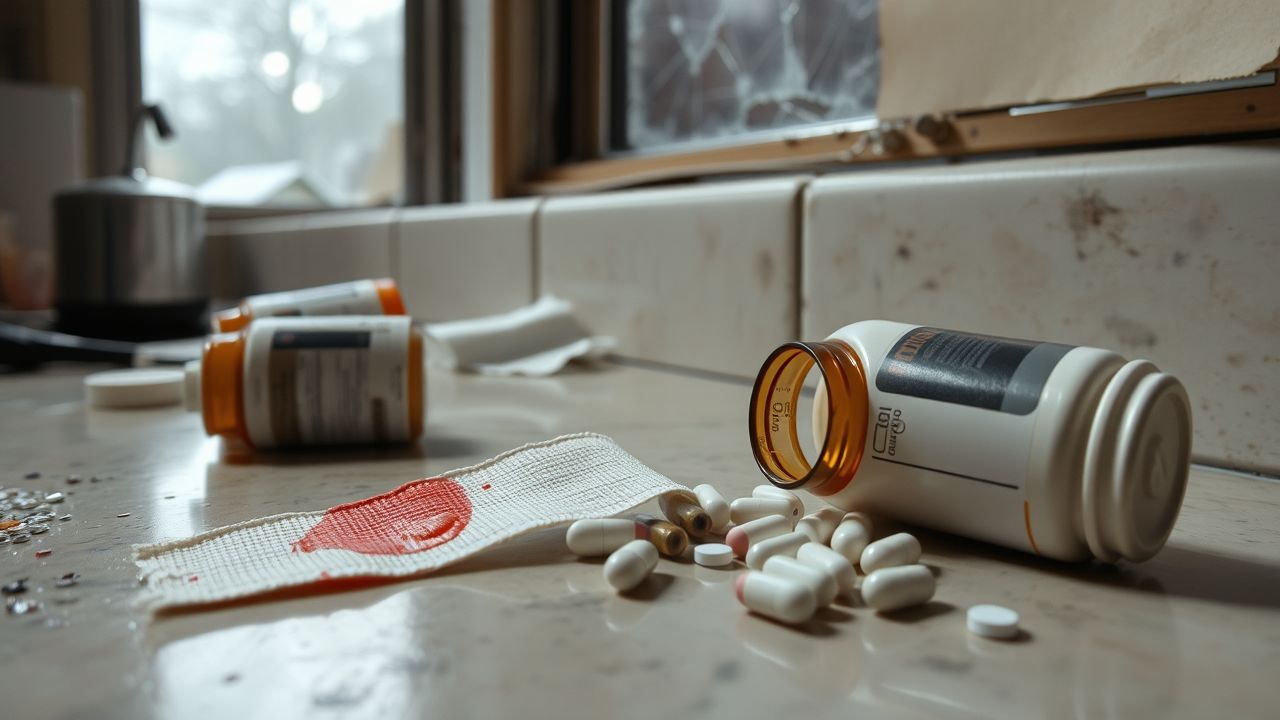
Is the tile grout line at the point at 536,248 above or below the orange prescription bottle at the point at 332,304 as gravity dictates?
above

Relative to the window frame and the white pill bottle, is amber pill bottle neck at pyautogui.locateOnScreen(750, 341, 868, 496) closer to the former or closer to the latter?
the white pill bottle

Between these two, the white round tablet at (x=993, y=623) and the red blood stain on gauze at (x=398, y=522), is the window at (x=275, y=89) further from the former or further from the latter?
the white round tablet at (x=993, y=623)

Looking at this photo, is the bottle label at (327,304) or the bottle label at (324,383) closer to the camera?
the bottle label at (324,383)

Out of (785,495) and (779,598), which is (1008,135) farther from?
(779,598)

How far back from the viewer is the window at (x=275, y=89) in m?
1.75

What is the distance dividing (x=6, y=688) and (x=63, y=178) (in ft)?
5.34

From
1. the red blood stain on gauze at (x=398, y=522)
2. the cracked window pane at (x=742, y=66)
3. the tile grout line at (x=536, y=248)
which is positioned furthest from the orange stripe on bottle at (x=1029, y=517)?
the tile grout line at (x=536, y=248)

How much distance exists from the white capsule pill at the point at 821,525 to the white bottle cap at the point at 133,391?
58 centimetres

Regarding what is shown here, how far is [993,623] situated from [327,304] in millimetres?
703

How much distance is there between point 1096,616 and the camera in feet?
1.12

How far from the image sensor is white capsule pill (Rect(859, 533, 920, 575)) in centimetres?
38

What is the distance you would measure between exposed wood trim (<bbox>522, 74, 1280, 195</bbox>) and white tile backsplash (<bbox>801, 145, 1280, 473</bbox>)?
0.09 ft

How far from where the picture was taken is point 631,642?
32cm

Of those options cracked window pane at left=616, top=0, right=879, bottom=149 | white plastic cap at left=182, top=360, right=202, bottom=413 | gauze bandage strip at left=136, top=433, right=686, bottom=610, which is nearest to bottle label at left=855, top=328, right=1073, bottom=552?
gauze bandage strip at left=136, top=433, right=686, bottom=610
